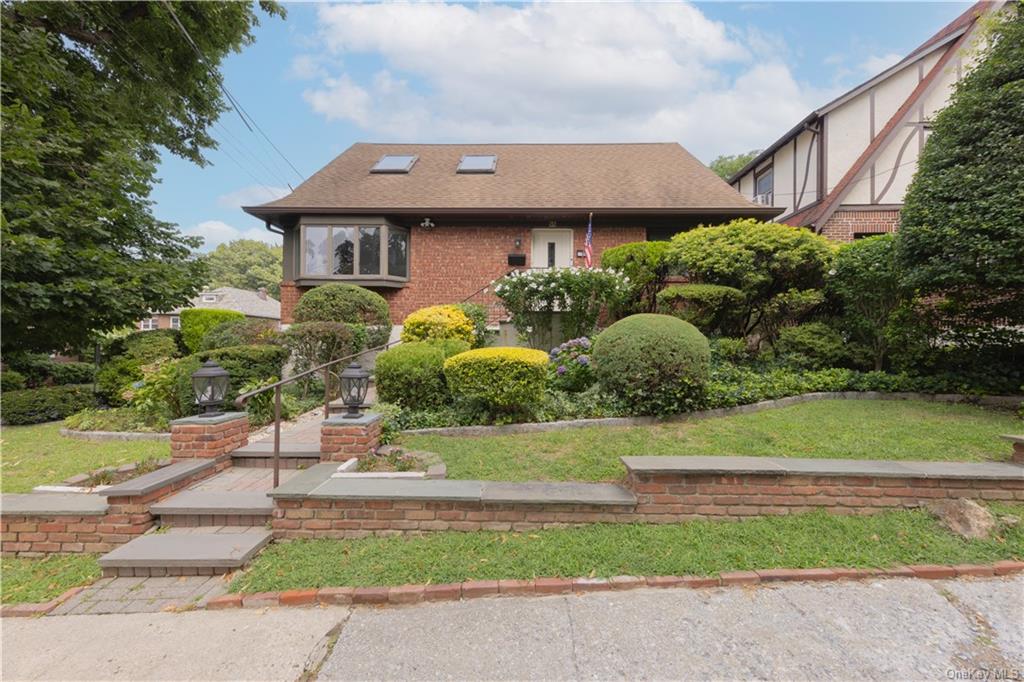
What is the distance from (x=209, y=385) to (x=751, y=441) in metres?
5.63

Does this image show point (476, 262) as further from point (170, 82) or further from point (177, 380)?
point (170, 82)

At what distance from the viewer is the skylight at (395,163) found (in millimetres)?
11992

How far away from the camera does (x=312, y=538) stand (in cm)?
298

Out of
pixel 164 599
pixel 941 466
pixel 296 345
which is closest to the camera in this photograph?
→ pixel 164 599

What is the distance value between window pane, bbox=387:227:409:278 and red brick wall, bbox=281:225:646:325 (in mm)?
176

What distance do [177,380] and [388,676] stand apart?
587 cm

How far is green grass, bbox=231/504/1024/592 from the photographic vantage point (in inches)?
100

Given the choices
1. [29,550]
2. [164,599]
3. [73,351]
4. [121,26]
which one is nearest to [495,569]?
[164,599]

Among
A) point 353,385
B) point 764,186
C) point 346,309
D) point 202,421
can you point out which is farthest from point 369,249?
point 764,186

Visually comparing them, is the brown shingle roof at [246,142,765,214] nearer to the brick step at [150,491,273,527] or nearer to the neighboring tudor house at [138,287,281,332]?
the brick step at [150,491,273,527]

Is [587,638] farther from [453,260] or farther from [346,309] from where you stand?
[453,260]

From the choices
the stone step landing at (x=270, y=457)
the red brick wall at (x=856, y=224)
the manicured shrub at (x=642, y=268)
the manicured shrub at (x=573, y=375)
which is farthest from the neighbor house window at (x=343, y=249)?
the red brick wall at (x=856, y=224)

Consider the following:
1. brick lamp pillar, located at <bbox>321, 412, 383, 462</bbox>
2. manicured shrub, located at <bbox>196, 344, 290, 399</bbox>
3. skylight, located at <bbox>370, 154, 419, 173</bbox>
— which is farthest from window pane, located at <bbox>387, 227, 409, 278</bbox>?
brick lamp pillar, located at <bbox>321, 412, 383, 462</bbox>

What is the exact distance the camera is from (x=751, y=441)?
14.3ft
